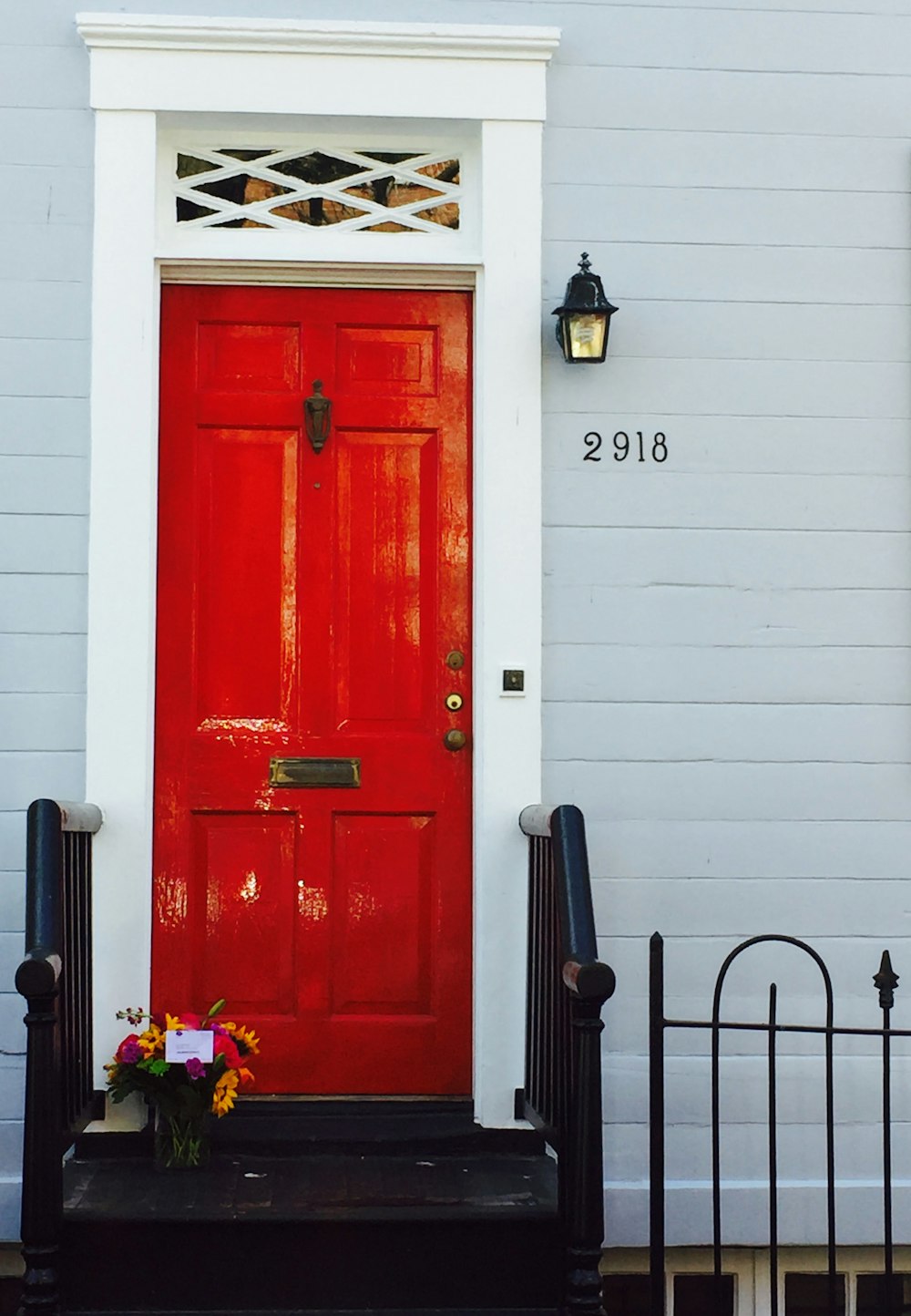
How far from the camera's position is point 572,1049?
334cm

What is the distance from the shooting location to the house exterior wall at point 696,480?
416cm

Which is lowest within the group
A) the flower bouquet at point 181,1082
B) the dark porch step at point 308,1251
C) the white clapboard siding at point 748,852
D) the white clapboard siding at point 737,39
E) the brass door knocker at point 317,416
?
the dark porch step at point 308,1251

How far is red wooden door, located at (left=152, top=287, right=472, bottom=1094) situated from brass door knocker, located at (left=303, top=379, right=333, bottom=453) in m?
0.03

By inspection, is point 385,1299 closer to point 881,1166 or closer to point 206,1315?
point 206,1315

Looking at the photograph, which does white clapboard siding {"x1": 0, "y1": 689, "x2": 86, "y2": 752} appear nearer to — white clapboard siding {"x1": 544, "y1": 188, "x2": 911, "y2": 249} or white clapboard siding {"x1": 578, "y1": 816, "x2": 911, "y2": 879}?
white clapboard siding {"x1": 578, "y1": 816, "x2": 911, "y2": 879}

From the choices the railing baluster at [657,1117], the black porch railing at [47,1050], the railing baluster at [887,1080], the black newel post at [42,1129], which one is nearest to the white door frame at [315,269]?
the black porch railing at [47,1050]

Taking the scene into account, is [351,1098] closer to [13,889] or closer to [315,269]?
[13,889]

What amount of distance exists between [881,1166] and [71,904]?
2.34 meters

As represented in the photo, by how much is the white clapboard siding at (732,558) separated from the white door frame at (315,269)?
4.7 inches

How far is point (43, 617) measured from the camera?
4.14 metres

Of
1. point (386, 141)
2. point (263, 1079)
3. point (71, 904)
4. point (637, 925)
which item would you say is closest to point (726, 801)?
point (637, 925)

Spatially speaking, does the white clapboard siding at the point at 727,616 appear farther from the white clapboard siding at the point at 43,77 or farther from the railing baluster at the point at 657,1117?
the white clapboard siding at the point at 43,77

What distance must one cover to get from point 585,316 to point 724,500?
657 mm

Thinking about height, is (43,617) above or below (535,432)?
below
